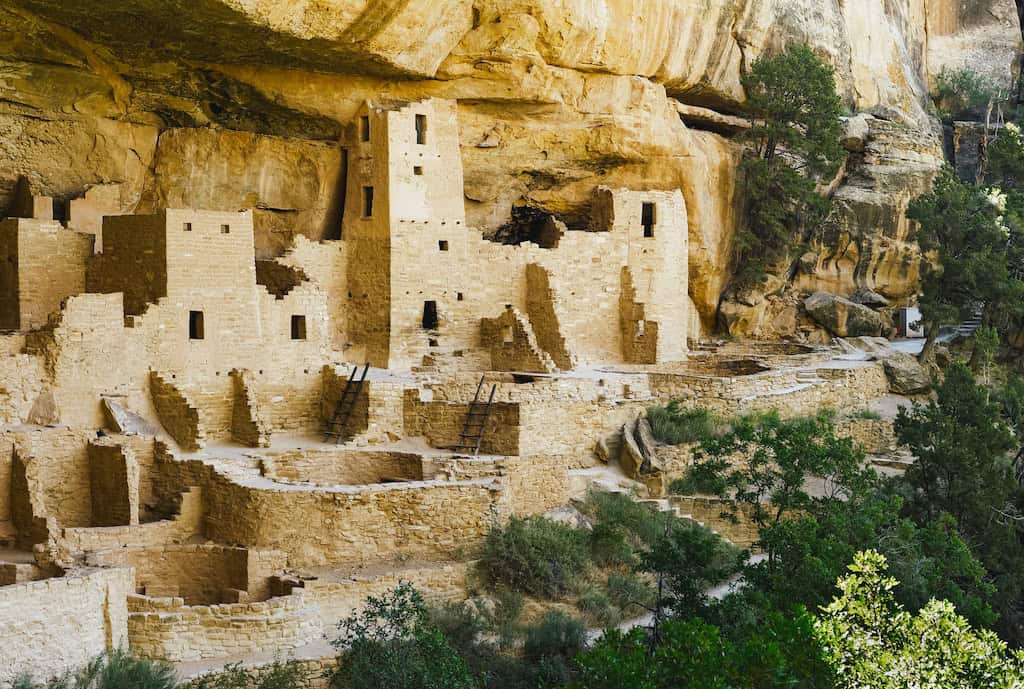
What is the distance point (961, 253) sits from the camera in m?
30.8

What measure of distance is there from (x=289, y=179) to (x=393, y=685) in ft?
39.6

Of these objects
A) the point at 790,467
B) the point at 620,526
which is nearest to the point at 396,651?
the point at 620,526

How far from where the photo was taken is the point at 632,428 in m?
23.1

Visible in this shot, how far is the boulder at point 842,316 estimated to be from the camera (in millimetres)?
32094

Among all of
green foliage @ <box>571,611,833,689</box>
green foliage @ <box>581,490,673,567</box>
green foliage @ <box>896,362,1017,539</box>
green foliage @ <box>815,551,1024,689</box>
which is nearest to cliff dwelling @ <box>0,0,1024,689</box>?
green foliage @ <box>581,490,673,567</box>

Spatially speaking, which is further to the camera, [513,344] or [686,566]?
[513,344]

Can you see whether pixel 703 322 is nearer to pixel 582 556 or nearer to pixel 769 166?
pixel 769 166

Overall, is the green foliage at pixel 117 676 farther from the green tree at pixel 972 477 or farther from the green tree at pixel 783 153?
the green tree at pixel 783 153

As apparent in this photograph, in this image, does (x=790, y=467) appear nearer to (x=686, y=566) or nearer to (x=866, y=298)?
(x=686, y=566)

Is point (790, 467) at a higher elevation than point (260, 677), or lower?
higher

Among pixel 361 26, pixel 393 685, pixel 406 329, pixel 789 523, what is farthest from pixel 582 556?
pixel 361 26

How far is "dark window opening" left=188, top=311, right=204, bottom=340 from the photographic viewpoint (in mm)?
21016

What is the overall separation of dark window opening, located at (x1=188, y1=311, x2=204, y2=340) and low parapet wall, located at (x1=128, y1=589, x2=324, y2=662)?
18.8 ft

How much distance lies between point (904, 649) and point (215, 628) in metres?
7.60
